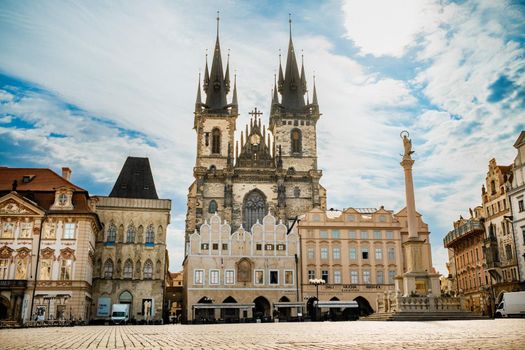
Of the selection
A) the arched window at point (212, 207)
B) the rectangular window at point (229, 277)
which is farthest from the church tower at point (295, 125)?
the rectangular window at point (229, 277)

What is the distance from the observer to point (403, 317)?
30609mm

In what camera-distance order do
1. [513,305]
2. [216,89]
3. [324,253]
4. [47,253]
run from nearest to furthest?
1. [513,305]
2. [47,253]
3. [324,253]
4. [216,89]

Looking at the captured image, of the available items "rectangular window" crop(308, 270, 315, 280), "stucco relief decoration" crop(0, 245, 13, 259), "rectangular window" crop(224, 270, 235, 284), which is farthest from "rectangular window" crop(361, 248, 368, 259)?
"stucco relief decoration" crop(0, 245, 13, 259)

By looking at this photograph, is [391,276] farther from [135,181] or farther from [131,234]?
[135,181]

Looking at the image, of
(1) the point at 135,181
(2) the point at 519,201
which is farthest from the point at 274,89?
(2) the point at 519,201

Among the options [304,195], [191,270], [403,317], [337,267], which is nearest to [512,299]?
[403,317]

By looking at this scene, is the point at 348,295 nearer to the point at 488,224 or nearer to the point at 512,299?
the point at 488,224

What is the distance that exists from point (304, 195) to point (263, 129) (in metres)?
12.2

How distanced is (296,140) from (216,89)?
14.2 meters

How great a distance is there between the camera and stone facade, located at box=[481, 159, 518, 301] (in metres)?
46.2

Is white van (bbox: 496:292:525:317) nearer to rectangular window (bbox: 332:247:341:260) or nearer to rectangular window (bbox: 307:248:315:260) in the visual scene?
rectangular window (bbox: 332:247:341:260)

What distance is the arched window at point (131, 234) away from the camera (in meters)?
52.5

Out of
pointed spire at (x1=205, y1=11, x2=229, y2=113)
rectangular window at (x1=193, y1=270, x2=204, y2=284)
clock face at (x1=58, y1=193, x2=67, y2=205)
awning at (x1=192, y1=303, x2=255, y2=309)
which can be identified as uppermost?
pointed spire at (x1=205, y1=11, x2=229, y2=113)

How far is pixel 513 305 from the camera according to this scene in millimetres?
35906
